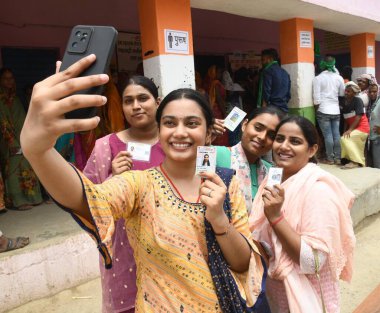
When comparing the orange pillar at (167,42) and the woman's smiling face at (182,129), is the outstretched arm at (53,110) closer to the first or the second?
the woman's smiling face at (182,129)

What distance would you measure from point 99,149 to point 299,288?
1.16 meters

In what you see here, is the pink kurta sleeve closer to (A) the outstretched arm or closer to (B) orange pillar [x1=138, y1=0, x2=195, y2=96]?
(A) the outstretched arm

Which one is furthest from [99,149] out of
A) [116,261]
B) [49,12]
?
[49,12]

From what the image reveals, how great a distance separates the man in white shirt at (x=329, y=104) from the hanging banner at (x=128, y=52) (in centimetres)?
304

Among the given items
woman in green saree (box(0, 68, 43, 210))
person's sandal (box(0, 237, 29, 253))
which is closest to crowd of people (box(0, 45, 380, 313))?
person's sandal (box(0, 237, 29, 253))

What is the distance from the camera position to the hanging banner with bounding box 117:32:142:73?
5.87 meters

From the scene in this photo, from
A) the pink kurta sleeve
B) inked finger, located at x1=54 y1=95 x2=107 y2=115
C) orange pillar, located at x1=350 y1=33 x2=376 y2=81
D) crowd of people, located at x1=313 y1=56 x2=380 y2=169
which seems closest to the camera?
inked finger, located at x1=54 y1=95 x2=107 y2=115

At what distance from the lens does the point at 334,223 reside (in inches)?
64.2

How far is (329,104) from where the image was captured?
604 cm

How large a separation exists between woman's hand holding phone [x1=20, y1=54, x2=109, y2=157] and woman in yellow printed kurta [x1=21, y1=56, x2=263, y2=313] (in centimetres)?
12

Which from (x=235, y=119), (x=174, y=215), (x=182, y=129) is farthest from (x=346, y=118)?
(x=174, y=215)

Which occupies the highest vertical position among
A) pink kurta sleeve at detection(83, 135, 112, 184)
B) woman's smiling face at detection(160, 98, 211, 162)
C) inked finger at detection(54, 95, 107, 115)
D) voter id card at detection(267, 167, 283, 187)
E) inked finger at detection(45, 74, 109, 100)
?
inked finger at detection(45, 74, 109, 100)

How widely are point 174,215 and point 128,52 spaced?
5.22 metres

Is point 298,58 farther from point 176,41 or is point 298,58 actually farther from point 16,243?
point 16,243
